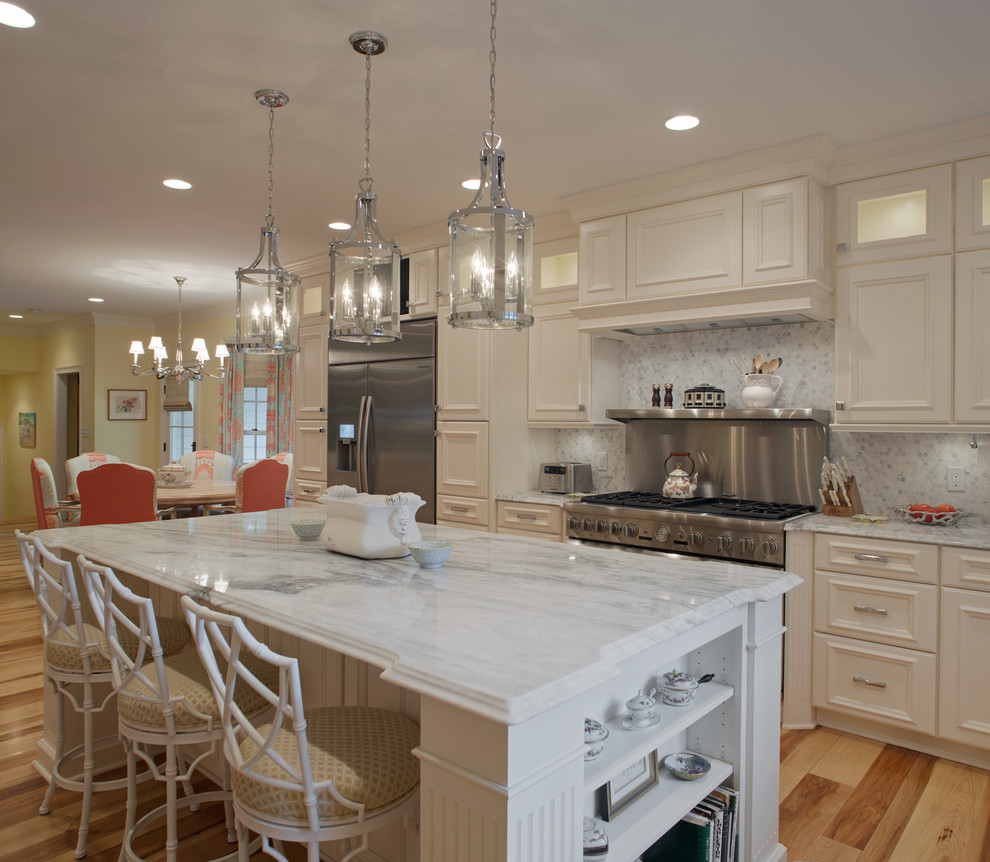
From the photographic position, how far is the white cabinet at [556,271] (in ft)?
13.5

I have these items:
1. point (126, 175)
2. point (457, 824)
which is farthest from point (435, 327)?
point (457, 824)

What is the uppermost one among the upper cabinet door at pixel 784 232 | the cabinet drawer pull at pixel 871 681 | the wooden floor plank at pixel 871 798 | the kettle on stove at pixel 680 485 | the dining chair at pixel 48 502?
the upper cabinet door at pixel 784 232

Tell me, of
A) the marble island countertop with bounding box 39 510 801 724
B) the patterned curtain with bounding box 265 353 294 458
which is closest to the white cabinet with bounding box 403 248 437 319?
the marble island countertop with bounding box 39 510 801 724

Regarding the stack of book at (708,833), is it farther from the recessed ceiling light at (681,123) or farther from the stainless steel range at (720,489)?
the recessed ceiling light at (681,123)

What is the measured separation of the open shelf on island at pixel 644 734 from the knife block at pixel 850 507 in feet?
5.99

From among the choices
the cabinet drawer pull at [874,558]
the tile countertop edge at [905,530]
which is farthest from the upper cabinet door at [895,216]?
the cabinet drawer pull at [874,558]

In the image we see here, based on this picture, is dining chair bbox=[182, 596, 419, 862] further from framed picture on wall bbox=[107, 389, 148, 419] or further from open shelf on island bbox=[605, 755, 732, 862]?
framed picture on wall bbox=[107, 389, 148, 419]

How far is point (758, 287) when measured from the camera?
3219 millimetres

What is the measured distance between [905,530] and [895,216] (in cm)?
140

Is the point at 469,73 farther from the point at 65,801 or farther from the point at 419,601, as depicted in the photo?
the point at 65,801

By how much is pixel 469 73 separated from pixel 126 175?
83.7 inches

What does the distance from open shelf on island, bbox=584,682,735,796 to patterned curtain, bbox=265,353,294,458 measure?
18.8ft

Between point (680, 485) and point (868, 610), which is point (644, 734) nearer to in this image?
point (868, 610)

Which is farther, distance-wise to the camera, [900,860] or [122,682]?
[900,860]
